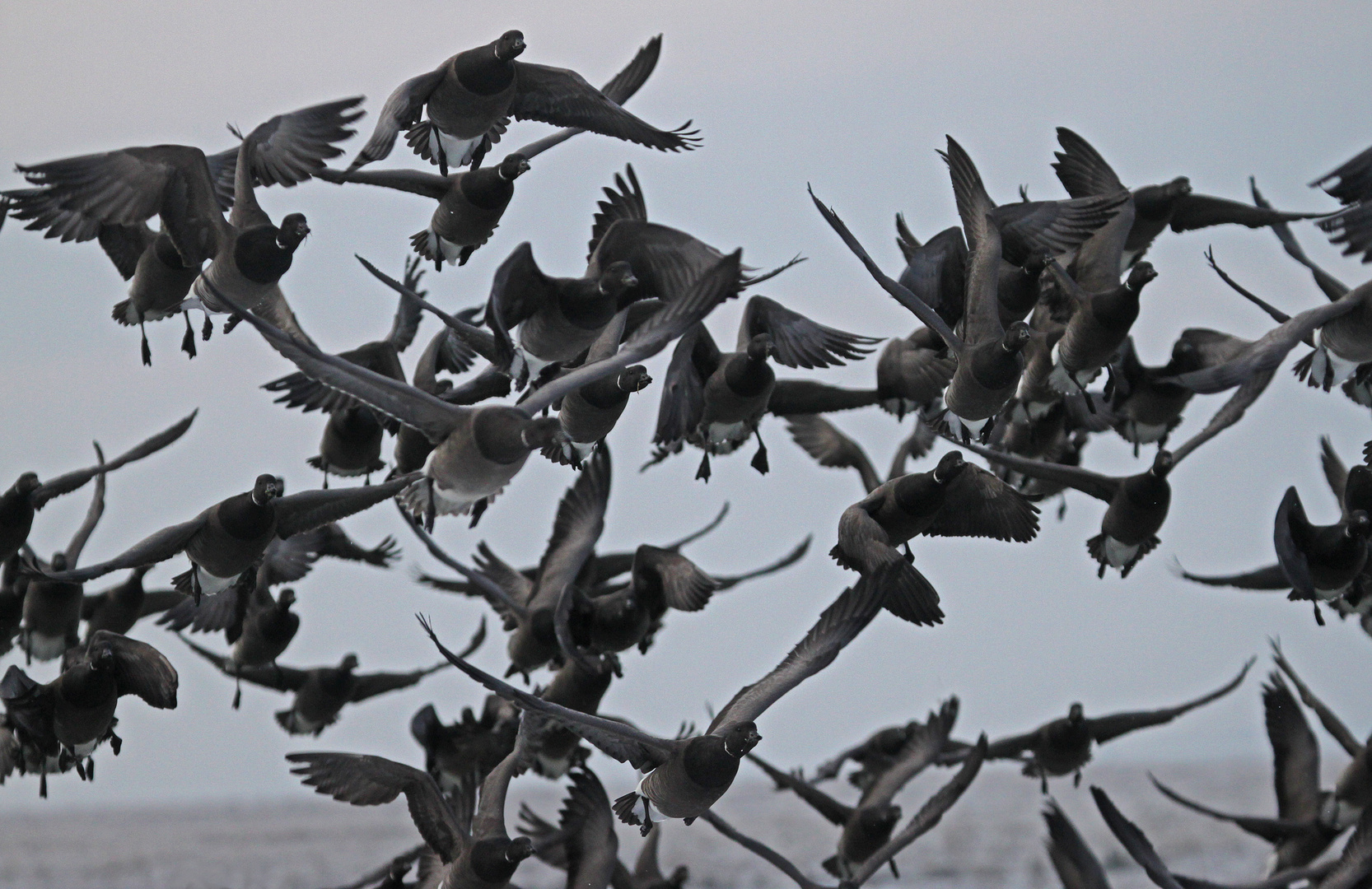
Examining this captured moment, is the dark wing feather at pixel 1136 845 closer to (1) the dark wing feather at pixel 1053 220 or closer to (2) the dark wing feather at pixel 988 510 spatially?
(2) the dark wing feather at pixel 988 510

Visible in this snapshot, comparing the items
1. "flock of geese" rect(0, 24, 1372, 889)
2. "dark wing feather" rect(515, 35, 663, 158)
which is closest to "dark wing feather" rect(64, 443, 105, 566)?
"flock of geese" rect(0, 24, 1372, 889)

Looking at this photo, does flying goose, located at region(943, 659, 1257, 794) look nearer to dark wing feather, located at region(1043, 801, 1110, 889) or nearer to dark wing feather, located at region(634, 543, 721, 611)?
dark wing feather, located at region(1043, 801, 1110, 889)

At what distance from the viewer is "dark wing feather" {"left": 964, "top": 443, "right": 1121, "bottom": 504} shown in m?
11.0

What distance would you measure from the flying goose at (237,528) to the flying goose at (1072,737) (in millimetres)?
6191

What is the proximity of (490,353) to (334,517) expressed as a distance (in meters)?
1.60

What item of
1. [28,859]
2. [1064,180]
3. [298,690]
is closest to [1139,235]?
[1064,180]

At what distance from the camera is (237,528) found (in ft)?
33.8

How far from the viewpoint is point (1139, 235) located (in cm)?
1212

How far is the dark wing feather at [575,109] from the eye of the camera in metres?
11.3

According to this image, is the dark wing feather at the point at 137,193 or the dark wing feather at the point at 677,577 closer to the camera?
the dark wing feather at the point at 137,193

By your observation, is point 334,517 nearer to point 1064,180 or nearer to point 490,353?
point 490,353

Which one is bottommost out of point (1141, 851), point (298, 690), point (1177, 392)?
point (1141, 851)

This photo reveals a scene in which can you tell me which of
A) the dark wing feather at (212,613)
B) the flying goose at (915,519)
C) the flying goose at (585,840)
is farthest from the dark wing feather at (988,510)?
the dark wing feather at (212,613)

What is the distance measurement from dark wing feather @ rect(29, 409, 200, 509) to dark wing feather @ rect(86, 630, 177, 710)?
5.73 ft
